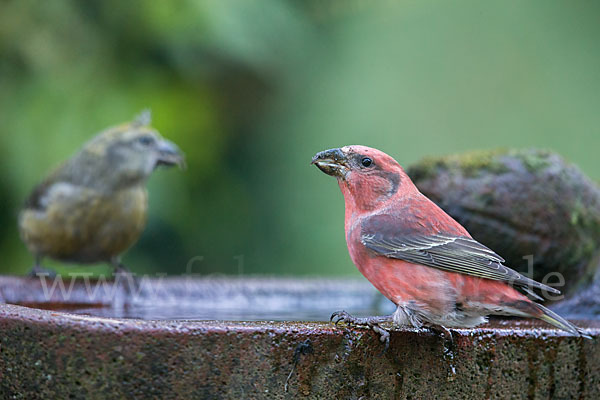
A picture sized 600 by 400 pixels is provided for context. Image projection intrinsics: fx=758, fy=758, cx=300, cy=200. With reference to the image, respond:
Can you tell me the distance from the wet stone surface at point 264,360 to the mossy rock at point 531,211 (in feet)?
4.25

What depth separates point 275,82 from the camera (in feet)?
22.1

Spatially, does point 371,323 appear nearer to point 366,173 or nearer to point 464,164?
point 366,173

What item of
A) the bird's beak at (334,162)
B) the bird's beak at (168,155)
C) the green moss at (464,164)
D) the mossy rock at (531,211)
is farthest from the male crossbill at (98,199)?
the bird's beak at (334,162)

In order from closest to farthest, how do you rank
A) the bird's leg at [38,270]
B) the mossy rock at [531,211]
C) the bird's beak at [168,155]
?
the mossy rock at [531,211]
the bird's leg at [38,270]
the bird's beak at [168,155]

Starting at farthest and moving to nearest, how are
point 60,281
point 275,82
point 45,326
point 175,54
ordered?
point 275,82 < point 175,54 < point 60,281 < point 45,326

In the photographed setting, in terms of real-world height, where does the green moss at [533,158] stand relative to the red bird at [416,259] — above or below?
above

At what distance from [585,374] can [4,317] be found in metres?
2.04

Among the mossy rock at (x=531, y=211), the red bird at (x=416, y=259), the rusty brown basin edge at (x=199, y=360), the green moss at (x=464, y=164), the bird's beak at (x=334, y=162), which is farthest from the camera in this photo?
the green moss at (x=464, y=164)

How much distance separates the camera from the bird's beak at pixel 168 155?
211 inches

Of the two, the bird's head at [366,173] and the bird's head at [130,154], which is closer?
the bird's head at [366,173]

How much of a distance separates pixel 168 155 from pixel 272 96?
5.84 feet

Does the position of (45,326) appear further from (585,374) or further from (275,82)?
(275,82)

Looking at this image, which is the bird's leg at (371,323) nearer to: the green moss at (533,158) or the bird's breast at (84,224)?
the green moss at (533,158)

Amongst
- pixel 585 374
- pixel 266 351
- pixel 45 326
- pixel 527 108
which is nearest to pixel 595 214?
pixel 585 374
